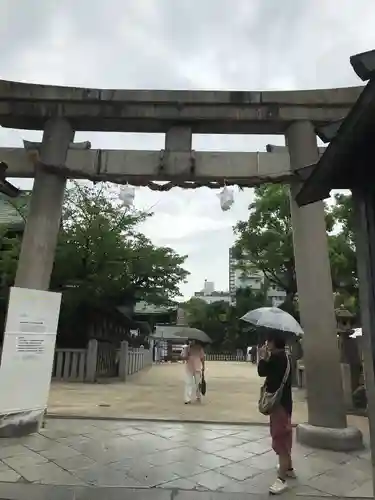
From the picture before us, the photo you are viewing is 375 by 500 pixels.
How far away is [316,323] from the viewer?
6.78m

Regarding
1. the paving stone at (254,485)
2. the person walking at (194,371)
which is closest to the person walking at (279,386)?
the paving stone at (254,485)

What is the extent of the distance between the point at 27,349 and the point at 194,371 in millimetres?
5386

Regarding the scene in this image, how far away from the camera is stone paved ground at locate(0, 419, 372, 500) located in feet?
14.3

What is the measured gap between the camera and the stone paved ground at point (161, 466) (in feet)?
14.3

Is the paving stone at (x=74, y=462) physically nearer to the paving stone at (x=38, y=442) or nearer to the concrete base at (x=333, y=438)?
the paving stone at (x=38, y=442)

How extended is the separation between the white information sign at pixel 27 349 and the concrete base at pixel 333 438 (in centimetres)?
414

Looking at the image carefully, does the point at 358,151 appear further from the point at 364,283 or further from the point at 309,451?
the point at 309,451

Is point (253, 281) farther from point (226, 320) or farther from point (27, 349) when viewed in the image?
point (27, 349)

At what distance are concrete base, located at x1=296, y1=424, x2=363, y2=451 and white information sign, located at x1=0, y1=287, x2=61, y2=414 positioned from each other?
13.6ft

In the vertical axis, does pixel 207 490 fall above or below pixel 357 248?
below

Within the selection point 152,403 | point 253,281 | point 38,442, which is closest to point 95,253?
point 152,403

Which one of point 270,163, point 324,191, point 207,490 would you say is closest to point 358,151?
point 324,191

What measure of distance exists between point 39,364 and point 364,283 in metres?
5.12

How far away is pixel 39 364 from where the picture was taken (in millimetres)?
6688
